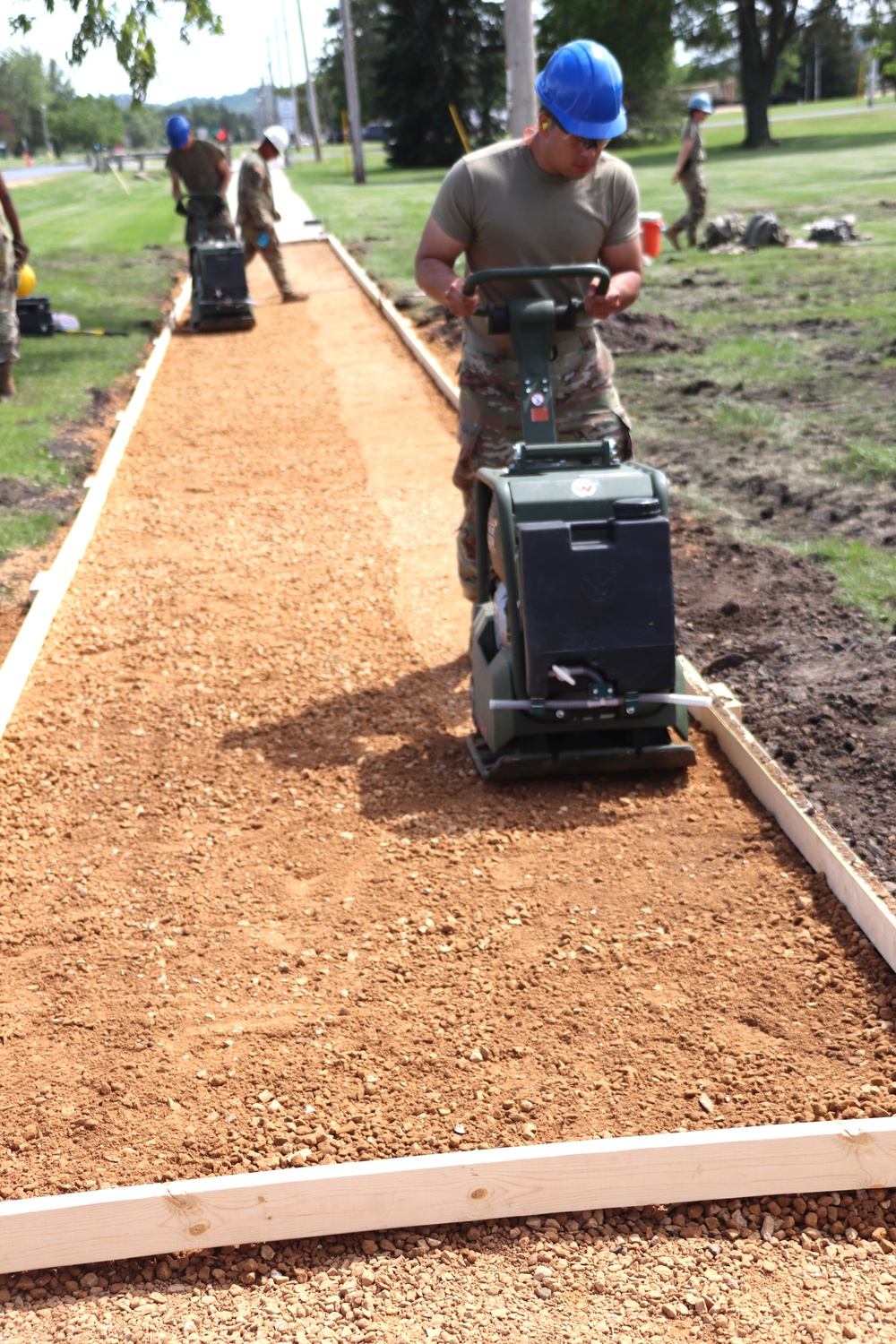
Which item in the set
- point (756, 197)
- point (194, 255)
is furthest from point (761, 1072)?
point (756, 197)

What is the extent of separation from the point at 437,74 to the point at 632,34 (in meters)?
8.13

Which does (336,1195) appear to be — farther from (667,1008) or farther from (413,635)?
(413,635)

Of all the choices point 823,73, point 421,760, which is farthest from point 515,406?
point 823,73

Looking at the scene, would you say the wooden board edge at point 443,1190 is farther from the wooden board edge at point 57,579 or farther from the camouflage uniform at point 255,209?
the camouflage uniform at point 255,209

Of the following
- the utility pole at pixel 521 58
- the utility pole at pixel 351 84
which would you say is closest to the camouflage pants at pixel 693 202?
the utility pole at pixel 521 58

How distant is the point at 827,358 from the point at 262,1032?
9.24 m

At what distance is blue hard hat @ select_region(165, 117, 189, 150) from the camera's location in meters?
15.3

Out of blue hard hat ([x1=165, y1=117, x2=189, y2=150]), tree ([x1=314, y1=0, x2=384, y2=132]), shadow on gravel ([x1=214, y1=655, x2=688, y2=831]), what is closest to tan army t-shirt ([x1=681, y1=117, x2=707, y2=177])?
blue hard hat ([x1=165, y1=117, x2=189, y2=150])

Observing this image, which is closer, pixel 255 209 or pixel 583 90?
pixel 583 90

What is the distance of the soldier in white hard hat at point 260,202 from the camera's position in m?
15.6

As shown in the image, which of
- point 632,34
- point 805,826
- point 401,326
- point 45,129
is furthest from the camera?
point 45,129

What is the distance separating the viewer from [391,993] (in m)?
3.60

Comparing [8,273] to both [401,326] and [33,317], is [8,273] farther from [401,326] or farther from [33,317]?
[401,326]

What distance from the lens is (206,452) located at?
10094 mm
